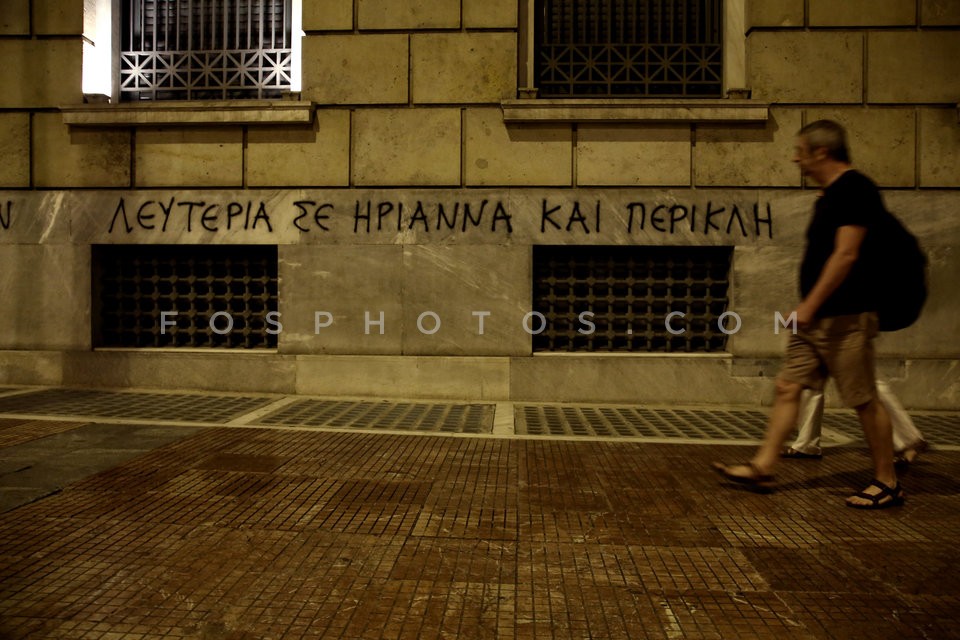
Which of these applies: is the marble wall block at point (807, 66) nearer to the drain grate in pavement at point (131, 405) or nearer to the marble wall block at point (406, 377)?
the marble wall block at point (406, 377)

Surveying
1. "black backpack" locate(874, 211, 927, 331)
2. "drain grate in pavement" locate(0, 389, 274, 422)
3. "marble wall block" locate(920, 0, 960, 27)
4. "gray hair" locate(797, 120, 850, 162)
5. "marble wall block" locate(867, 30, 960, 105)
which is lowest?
"drain grate in pavement" locate(0, 389, 274, 422)

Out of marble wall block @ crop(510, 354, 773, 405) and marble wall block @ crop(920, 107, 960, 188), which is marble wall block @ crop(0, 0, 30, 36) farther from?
marble wall block @ crop(920, 107, 960, 188)

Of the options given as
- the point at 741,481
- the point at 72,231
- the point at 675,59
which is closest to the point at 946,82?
the point at 675,59

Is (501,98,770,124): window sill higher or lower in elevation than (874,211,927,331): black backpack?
higher

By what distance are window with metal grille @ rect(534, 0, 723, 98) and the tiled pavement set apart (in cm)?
416

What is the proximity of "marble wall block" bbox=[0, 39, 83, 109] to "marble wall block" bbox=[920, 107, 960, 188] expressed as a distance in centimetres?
930

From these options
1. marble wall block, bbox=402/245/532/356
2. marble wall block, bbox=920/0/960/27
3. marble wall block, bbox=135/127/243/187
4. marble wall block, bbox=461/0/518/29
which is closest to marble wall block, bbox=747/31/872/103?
marble wall block, bbox=920/0/960/27

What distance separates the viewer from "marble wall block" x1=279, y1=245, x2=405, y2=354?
755cm

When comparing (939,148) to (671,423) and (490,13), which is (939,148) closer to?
(671,423)

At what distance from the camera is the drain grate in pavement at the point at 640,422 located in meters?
5.80

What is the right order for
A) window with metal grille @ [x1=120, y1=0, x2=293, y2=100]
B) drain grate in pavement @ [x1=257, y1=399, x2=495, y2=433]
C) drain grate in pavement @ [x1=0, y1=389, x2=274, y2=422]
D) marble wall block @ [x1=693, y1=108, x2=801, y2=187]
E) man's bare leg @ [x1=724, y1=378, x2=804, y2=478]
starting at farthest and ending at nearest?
window with metal grille @ [x1=120, y1=0, x2=293, y2=100] < marble wall block @ [x1=693, y1=108, x2=801, y2=187] < drain grate in pavement @ [x1=0, y1=389, x2=274, y2=422] < drain grate in pavement @ [x1=257, y1=399, x2=495, y2=433] < man's bare leg @ [x1=724, y1=378, x2=804, y2=478]

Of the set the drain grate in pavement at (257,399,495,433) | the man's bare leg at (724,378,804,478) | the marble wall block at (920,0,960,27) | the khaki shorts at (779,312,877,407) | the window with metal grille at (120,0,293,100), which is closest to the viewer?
the khaki shorts at (779,312,877,407)

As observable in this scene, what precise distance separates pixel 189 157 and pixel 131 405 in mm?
2848

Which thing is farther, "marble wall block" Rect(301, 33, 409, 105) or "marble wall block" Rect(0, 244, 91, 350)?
"marble wall block" Rect(0, 244, 91, 350)
